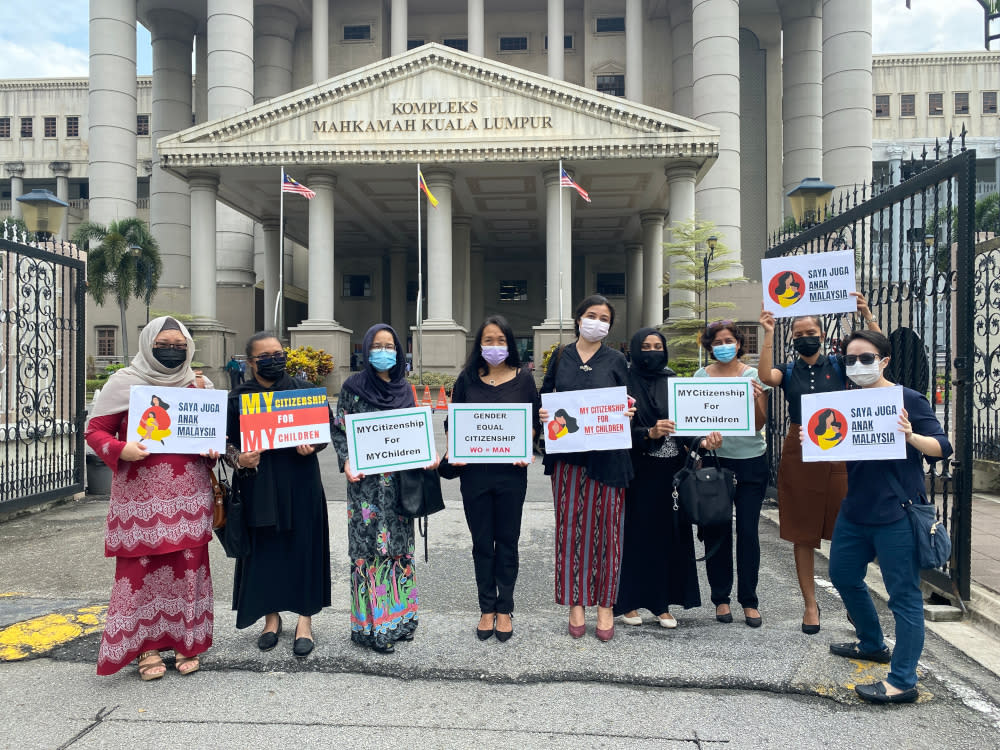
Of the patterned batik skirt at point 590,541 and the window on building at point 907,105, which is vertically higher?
the window on building at point 907,105

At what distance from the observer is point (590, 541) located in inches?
184

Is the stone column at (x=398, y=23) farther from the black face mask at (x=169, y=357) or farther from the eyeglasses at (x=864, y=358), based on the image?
the eyeglasses at (x=864, y=358)

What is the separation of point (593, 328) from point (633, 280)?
36765 mm

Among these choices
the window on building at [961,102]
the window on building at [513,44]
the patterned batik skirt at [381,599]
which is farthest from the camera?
the window on building at [961,102]

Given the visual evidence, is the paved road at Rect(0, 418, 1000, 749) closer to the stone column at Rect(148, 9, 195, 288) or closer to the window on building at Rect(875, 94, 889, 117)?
the stone column at Rect(148, 9, 195, 288)

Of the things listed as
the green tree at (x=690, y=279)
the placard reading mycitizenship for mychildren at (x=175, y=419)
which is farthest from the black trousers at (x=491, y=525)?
the green tree at (x=690, y=279)

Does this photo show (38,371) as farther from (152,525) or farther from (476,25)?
(476,25)

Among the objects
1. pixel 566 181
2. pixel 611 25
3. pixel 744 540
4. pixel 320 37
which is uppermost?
pixel 611 25

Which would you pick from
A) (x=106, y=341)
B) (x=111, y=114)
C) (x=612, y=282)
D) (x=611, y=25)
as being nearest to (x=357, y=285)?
(x=106, y=341)

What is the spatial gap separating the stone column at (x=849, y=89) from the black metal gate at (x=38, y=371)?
34.8 metres

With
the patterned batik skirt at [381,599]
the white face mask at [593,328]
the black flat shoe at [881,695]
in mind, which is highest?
the white face mask at [593,328]

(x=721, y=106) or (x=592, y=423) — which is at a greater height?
(x=721, y=106)

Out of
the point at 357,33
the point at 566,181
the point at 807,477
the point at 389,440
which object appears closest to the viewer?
the point at 389,440

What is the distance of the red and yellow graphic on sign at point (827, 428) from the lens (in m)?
3.98
